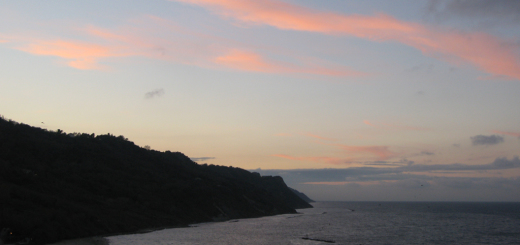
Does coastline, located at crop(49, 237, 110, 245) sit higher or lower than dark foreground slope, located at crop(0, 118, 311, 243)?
lower

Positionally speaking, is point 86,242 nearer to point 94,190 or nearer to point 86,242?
point 86,242

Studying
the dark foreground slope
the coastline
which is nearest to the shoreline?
the coastline

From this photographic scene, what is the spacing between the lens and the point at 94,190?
306 feet

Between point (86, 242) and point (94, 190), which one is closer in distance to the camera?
point (86, 242)

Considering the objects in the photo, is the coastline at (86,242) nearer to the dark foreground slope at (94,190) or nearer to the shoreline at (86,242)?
the shoreline at (86,242)

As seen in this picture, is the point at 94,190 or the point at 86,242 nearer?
the point at 86,242

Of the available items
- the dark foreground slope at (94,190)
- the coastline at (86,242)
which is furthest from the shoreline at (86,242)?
the dark foreground slope at (94,190)

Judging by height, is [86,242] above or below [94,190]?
below

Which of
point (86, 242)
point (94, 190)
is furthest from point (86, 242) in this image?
point (94, 190)

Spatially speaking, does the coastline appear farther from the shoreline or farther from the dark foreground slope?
the dark foreground slope

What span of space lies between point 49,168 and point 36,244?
4600 cm

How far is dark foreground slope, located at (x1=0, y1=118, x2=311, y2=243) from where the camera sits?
198ft

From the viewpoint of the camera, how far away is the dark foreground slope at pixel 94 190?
2371 inches

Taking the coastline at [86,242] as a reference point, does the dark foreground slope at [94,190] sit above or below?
above
